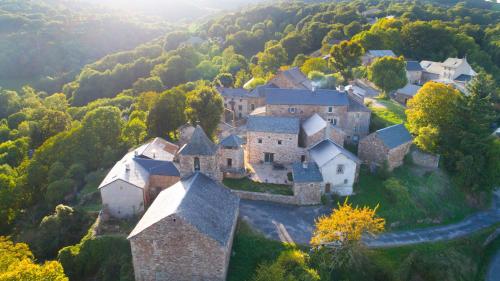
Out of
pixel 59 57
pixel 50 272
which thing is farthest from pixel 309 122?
pixel 59 57

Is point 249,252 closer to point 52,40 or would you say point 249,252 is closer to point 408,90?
point 408,90

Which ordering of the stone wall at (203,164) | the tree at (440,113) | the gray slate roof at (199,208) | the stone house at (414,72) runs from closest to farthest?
the gray slate roof at (199,208) < the stone wall at (203,164) < the tree at (440,113) < the stone house at (414,72)

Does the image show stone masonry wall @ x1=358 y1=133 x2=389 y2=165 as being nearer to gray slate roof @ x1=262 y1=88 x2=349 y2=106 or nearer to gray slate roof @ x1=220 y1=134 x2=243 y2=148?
gray slate roof @ x1=262 y1=88 x2=349 y2=106

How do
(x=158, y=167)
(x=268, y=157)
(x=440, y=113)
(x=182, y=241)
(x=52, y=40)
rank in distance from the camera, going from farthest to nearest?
(x=52, y=40), (x=440, y=113), (x=268, y=157), (x=158, y=167), (x=182, y=241)

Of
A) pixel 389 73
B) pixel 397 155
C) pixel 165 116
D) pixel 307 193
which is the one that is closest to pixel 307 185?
pixel 307 193

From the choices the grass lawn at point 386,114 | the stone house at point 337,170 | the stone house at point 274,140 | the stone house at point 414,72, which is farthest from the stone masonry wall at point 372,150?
the stone house at point 414,72

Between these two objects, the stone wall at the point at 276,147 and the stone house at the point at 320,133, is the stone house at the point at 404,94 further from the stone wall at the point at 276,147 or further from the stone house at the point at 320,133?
the stone wall at the point at 276,147

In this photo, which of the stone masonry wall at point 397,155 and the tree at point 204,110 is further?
the tree at point 204,110
